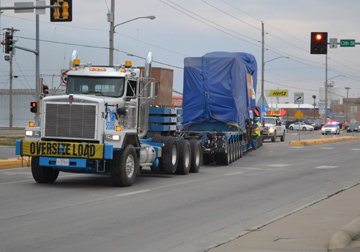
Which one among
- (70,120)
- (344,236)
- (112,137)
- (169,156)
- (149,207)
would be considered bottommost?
(149,207)

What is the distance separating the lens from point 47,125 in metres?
17.5

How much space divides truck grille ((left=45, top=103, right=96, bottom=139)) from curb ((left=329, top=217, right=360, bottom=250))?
8.34m

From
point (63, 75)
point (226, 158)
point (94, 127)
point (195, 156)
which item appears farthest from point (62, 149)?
point (226, 158)

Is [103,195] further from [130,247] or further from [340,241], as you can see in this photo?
[340,241]

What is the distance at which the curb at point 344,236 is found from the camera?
9.10 metres

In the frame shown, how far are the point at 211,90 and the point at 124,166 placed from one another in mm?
11363

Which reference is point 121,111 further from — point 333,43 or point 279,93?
point 279,93

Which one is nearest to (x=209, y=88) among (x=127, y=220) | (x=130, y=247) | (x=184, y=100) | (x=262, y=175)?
(x=184, y=100)

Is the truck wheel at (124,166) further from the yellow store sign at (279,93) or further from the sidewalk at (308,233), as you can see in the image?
the yellow store sign at (279,93)

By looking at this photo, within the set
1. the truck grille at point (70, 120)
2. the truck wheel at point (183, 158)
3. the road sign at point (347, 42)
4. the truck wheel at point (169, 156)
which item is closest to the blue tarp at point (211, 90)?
the truck wheel at point (183, 158)

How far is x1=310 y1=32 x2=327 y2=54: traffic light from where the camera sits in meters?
32.0

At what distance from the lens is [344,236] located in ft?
31.6

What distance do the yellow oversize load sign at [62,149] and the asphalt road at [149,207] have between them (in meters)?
0.94

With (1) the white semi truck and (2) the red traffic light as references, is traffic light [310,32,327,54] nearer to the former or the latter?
(2) the red traffic light
